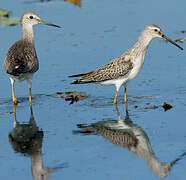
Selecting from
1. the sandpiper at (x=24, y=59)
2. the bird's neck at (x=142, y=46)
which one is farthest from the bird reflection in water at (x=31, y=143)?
the bird's neck at (x=142, y=46)

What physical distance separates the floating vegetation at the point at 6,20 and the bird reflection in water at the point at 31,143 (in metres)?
6.31

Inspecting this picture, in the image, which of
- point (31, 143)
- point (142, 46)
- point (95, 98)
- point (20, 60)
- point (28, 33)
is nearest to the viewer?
point (31, 143)


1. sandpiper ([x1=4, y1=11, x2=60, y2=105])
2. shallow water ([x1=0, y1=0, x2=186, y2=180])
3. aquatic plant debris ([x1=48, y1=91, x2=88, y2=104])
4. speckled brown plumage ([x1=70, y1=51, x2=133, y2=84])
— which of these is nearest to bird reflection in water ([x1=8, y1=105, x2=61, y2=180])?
shallow water ([x1=0, y1=0, x2=186, y2=180])

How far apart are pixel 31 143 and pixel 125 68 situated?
110 inches

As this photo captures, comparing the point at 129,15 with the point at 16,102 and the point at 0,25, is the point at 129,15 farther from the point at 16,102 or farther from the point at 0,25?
the point at 16,102

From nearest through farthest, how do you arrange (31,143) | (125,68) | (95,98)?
(31,143) < (125,68) < (95,98)

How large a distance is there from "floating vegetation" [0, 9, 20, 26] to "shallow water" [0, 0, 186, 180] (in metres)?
0.21

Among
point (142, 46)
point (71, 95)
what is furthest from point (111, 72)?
point (71, 95)

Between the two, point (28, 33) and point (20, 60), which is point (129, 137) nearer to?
point (20, 60)

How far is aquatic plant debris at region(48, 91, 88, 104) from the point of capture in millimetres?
10867

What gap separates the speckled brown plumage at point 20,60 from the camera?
10219 mm

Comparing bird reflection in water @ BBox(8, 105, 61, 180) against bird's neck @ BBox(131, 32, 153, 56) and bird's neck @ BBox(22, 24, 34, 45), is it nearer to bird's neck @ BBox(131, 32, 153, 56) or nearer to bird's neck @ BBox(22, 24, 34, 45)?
bird's neck @ BBox(22, 24, 34, 45)

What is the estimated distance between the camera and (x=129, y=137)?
28.7 ft

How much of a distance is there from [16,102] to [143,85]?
2.59m
